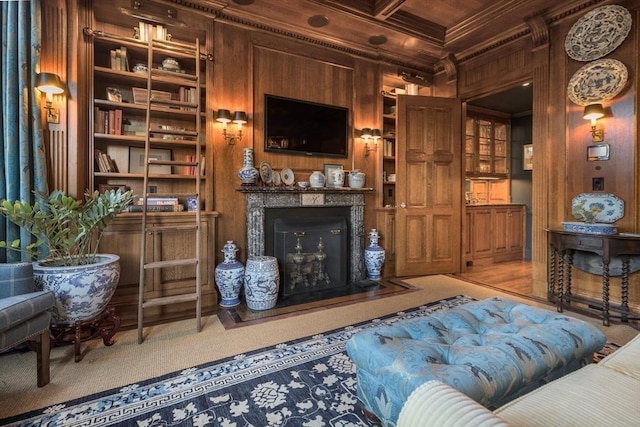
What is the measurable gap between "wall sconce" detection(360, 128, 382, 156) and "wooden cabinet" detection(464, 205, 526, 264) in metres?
2.12

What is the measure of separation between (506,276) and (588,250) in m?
1.76

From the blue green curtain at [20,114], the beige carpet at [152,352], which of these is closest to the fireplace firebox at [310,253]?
the beige carpet at [152,352]

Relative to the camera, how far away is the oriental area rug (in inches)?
59.4

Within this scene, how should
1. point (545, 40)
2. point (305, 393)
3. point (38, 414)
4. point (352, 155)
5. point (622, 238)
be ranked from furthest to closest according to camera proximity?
point (352, 155)
point (545, 40)
point (622, 238)
point (305, 393)
point (38, 414)

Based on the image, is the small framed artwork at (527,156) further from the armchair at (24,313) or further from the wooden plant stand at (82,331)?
the armchair at (24,313)

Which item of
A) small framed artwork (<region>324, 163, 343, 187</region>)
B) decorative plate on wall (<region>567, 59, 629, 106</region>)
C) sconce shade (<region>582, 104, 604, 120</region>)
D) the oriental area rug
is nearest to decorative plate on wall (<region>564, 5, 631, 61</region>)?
decorative plate on wall (<region>567, 59, 629, 106</region>)

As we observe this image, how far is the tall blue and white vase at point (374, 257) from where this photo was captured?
4.00 m

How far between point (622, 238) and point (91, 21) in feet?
16.7

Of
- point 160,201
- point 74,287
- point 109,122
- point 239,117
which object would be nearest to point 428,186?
point 239,117

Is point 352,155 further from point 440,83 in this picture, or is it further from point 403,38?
point 440,83

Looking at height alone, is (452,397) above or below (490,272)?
above

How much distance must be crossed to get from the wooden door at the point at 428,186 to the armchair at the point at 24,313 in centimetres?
365

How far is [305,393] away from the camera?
67.6 inches

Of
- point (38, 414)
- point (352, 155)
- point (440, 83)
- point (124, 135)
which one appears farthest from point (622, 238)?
point (124, 135)
